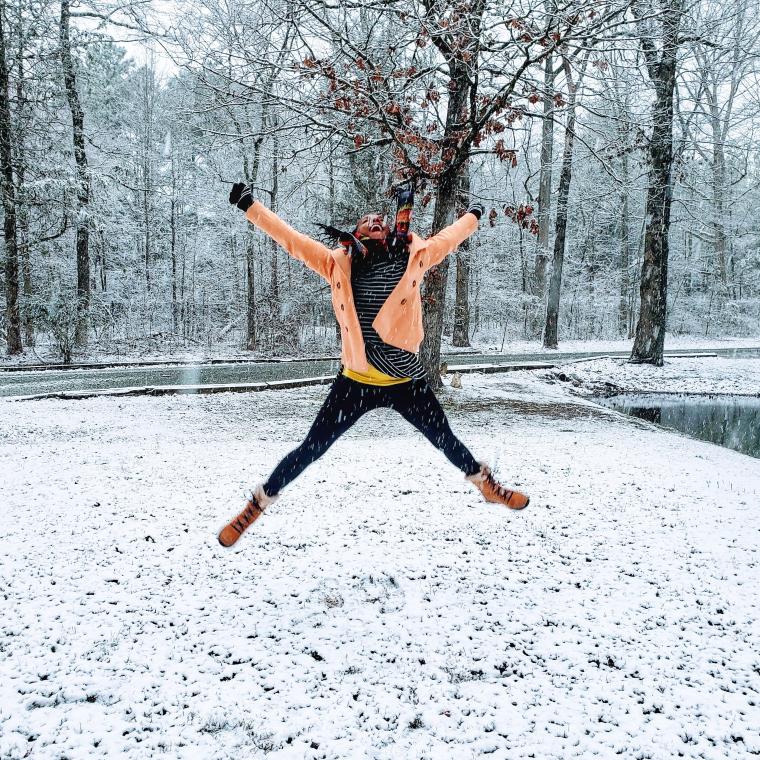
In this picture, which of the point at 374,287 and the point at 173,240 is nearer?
the point at 374,287

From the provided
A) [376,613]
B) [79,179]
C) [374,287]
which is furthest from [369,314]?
[79,179]

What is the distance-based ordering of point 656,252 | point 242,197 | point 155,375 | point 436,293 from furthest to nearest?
point 656,252 → point 155,375 → point 436,293 → point 242,197

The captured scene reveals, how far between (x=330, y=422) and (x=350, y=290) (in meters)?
0.80

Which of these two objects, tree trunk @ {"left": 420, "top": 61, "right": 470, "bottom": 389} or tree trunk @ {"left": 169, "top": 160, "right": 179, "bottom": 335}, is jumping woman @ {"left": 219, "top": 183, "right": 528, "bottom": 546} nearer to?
tree trunk @ {"left": 420, "top": 61, "right": 470, "bottom": 389}

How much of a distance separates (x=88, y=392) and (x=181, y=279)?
26452mm

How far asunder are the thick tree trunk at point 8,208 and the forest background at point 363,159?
69 millimetres

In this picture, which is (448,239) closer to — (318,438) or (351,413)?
(351,413)

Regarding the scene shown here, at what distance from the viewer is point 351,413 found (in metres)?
3.23

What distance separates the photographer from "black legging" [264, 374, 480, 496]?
10.6ft

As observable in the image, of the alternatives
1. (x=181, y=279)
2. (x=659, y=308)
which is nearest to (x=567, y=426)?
(x=659, y=308)

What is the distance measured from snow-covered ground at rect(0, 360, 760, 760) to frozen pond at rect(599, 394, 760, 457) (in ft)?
14.9

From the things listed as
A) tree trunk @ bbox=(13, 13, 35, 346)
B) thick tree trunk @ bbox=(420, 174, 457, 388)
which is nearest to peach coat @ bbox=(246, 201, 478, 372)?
thick tree trunk @ bbox=(420, 174, 457, 388)

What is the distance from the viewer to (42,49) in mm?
18016

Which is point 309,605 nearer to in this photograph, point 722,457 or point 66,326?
point 722,457
